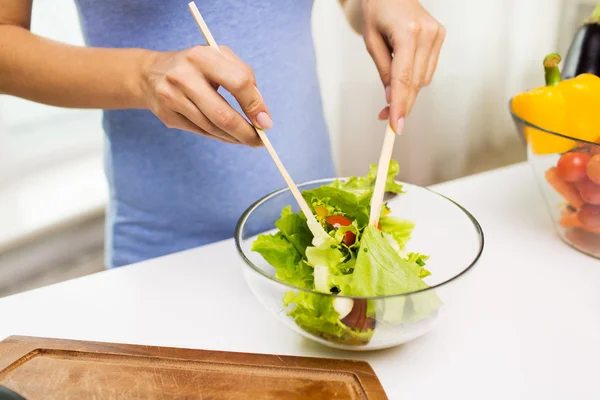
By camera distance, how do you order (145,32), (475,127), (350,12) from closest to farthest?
(145,32) < (350,12) < (475,127)

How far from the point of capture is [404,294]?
587 millimetres

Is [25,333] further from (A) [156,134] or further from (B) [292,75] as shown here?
(B) [292,75]

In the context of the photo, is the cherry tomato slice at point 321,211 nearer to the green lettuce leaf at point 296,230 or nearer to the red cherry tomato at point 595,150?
the green lettuce leaf at point 296,230

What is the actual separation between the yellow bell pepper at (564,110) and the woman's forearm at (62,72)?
57cm

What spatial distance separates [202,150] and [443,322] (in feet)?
1.70

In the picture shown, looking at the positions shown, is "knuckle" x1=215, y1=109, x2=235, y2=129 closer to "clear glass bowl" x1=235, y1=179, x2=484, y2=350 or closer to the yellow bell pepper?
"clear glass bowl" x1=235, y1=179, x2=484, y2=350

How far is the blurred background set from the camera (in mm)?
1701

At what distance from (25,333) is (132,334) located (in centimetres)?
13

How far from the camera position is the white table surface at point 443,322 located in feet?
2.14

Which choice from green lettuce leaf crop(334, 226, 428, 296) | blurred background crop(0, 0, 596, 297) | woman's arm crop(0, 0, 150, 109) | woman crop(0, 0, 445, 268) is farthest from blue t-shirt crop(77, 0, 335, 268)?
blurred background crop(0, 0, 596, 297)

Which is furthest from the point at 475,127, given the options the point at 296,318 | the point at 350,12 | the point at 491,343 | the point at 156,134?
the point at 296,318

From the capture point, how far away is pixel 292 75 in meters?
1.09

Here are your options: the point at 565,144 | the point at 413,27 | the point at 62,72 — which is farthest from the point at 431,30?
the point at 62,72

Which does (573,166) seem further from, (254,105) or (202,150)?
(202,150)
